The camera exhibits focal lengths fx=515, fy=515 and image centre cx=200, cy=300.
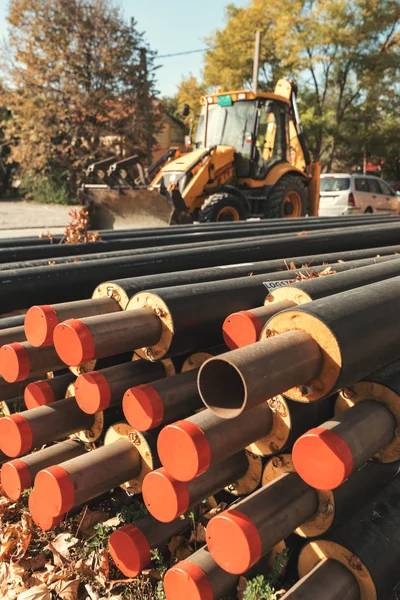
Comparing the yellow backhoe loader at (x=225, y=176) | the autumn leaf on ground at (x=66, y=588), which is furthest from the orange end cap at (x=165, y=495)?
the yellow backhoe loader at (x=225, y=176)

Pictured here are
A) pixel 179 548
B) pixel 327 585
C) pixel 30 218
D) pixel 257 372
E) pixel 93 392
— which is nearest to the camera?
pixel 257 372

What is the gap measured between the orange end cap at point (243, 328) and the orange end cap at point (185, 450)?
1.38 feet

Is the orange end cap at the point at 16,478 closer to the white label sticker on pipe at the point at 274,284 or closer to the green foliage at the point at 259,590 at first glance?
the green foliage at the point at 259,590

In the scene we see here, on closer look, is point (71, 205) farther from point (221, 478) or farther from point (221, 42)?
point (221, 478)

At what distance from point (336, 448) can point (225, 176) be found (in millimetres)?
9960

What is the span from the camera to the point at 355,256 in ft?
11.4

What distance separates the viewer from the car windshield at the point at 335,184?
16.2 metres

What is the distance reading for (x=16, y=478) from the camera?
2209 mm

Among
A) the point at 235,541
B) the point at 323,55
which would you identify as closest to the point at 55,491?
the point at 235,541

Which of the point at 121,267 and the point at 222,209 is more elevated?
the point at 121,267

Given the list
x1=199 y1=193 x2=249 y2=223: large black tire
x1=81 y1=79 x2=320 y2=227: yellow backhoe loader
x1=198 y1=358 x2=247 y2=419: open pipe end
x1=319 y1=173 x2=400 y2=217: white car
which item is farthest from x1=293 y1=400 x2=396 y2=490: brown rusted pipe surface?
x1=319 y1=173 x2=400 y2=217: white car

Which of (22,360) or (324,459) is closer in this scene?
(324,459)

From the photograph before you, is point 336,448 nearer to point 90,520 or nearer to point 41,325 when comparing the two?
point 41,325

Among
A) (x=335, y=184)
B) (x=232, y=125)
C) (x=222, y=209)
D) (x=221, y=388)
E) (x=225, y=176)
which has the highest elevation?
(x=232, y=125)
